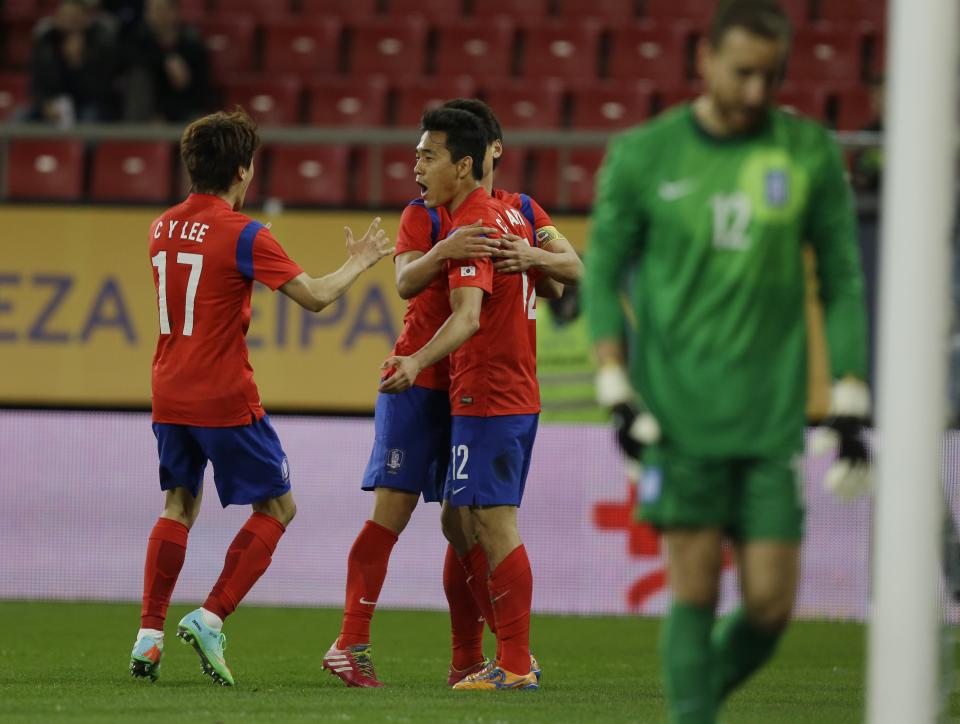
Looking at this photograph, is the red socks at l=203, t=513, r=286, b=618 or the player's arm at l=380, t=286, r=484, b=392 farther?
the red socks at l=203, t=513, r=286, b=618

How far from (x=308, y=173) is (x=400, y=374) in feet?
21.2

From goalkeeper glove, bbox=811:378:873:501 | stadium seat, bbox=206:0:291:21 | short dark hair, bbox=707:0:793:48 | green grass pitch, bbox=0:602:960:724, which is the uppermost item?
stadium seat, bbox=206:0:291:21

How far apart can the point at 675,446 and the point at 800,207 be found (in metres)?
0.63

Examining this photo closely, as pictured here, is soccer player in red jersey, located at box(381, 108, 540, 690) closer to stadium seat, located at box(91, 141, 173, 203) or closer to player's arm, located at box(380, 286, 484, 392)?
player's arm, located at box(380, 286, 484, 392)

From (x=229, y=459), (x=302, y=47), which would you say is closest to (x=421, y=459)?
(x=229, y=459)

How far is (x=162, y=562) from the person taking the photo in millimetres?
6172

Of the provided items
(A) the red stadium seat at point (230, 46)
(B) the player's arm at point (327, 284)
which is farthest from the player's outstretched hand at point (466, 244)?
(A) the red stadium seat at point (230, 46)

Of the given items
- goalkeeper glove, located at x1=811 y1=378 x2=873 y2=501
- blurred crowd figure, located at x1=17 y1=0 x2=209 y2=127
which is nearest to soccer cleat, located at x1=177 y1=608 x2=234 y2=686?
goalkeeper glove, located at x1=811 y1=378 x2=873 y2=501

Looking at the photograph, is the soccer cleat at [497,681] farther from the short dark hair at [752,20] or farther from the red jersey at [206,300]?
the short dark hair at [752,20]

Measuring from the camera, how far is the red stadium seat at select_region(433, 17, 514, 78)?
13.7 metres

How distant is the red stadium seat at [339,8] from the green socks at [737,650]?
1098 cm

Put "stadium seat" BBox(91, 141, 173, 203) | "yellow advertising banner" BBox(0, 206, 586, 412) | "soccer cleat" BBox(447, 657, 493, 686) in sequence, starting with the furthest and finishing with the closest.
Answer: "stadium seat" BBox(91, 141, 173, 203) < "yellow advertising banner" BBox(0, 206, 586, 412) < "soccer cleat" BBox(447, 657, 493, 686)

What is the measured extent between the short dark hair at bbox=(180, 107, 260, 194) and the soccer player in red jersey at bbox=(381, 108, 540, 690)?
667mm

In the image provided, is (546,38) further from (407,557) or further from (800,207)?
(800,207)
